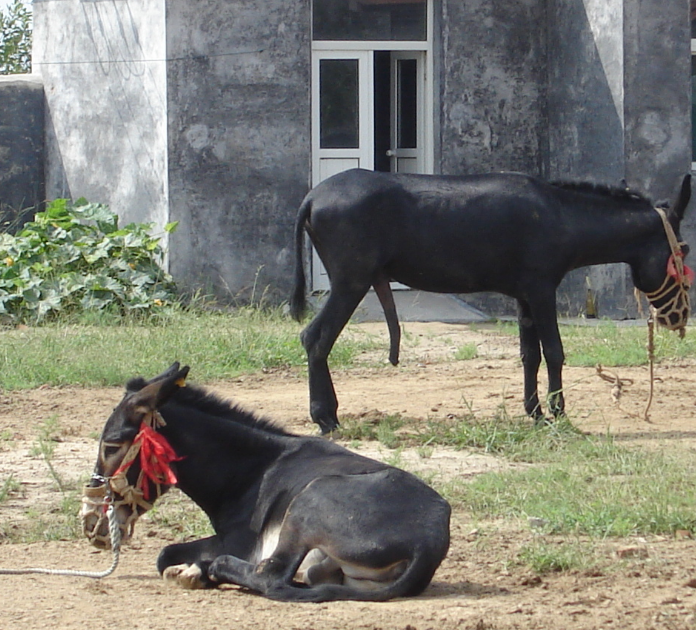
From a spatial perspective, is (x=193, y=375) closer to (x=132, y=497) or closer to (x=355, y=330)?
(x=355, y=330)

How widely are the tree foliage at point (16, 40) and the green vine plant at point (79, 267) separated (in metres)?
7.39

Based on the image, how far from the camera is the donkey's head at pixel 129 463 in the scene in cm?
478

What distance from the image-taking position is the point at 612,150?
13.2 m

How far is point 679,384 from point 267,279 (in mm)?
5113

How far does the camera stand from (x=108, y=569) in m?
5.03

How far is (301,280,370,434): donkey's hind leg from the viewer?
26.5 ft

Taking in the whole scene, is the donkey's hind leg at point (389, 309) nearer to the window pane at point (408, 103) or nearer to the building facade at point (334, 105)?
the building facade at point (334, 105)

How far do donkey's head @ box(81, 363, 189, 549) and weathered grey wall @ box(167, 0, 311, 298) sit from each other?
8.52 meters

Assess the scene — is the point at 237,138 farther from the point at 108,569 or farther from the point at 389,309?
the point at 108,569

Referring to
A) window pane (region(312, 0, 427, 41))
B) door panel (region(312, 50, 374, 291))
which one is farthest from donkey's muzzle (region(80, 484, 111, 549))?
window pane (region(312, 0, 427, 41))

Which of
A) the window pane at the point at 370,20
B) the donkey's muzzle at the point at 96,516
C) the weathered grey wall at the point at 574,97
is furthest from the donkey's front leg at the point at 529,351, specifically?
the window pane at the point at 370,20

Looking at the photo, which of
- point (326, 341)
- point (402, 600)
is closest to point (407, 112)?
point (326, 341)

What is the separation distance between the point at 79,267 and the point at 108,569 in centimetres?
831

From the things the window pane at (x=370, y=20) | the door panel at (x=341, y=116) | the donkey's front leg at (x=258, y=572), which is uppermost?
the window pane at (x=370, y=20)
